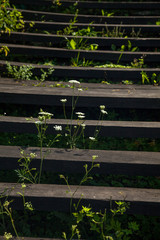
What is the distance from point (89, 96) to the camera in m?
3.36

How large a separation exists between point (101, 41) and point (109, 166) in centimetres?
315

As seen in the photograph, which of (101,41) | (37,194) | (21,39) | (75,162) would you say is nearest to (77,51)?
(101,41)

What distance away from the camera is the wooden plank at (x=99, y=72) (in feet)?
13.2

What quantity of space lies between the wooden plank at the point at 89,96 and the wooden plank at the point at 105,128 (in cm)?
40

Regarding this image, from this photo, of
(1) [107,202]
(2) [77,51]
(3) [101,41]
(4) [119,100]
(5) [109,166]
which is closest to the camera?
(1) [107,202]

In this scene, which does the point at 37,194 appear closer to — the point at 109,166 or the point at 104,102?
the point at 109,166

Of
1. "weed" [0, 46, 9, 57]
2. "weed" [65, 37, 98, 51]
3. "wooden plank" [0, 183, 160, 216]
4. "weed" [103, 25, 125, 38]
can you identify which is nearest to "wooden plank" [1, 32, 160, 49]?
"weed" [65, 37, 98, 51]

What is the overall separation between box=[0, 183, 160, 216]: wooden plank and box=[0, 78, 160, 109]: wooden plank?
4.50 ft

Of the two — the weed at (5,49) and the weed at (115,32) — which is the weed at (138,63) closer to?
the weed at (115,32)

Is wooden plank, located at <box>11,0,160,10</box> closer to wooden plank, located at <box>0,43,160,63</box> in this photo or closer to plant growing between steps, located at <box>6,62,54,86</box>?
wooden plank, located at <box>0,43,160,63</box>

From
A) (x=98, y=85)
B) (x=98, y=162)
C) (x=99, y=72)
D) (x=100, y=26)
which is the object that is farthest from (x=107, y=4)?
(x=98, y=162)

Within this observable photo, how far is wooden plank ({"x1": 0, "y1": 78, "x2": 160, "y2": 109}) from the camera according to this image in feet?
11.0

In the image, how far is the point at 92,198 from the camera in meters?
2.24

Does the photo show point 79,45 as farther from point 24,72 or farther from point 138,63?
point 24,72
